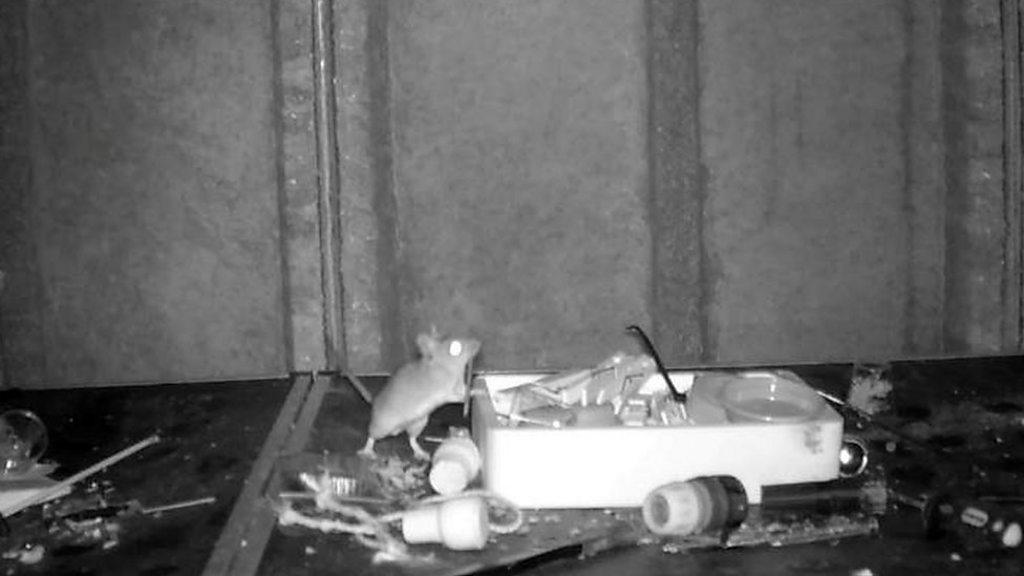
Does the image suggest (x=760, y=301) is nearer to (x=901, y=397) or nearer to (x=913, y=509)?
(x=901, y=397)

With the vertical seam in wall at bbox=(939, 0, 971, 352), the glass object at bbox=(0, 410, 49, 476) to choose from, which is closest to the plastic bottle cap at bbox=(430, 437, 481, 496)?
the glass object at bbox=(0, 410, 49, 476)

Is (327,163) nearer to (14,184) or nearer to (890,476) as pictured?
(14,184)

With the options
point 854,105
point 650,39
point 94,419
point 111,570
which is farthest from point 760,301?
point 111,570

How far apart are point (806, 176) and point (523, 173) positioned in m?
0.64

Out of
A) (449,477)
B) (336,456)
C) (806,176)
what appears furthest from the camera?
(806,176)

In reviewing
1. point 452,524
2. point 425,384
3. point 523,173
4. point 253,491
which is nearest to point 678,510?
point 452,524

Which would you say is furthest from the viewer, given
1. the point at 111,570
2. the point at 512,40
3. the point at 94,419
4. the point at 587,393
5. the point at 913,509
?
the point at 512,40

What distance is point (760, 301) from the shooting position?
2.52 meters

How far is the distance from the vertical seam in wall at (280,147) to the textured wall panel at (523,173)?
0.24 meters

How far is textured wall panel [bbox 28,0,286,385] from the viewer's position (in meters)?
2.36

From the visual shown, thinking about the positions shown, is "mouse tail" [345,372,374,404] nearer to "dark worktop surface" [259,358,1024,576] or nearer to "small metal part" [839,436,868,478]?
"dark worktop surface" [259,358,1024,576]

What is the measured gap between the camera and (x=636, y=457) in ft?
3.68

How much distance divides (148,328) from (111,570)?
1.50m

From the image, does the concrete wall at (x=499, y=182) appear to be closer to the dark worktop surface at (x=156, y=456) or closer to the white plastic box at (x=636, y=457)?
the dark worktop surface at (x=156, y=456)
